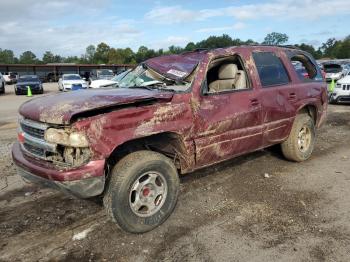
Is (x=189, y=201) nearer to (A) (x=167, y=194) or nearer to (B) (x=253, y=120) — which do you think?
(A) (x=167, y=194)

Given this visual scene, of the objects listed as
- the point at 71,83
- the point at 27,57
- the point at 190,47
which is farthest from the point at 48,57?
the point at 190,47

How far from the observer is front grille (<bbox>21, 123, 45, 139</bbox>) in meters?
3.78

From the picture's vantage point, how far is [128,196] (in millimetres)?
3756

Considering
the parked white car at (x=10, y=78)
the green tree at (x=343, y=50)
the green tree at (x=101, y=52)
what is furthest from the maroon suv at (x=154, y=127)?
the green tree at (x=343, y=50)

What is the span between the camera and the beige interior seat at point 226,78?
5.12 m

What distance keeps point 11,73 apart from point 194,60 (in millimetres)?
44413

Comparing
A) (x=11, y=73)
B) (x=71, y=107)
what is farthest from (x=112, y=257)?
(x=11, y=73)

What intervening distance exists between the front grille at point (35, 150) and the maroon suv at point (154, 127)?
11 millimetres

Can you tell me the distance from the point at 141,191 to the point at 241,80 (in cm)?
216

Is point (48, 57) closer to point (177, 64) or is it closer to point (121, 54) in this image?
point (121, 54)

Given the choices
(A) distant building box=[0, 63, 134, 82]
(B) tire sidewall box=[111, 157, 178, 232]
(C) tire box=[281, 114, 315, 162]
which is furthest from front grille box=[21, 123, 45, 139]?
(A) distant building box=[0, 63, 134, 82]

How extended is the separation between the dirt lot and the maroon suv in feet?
1.27

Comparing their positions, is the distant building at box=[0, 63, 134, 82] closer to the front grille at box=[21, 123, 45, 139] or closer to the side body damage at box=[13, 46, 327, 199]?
the side body damage at box=[13, 46, 327, 199]

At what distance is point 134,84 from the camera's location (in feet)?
16.4
